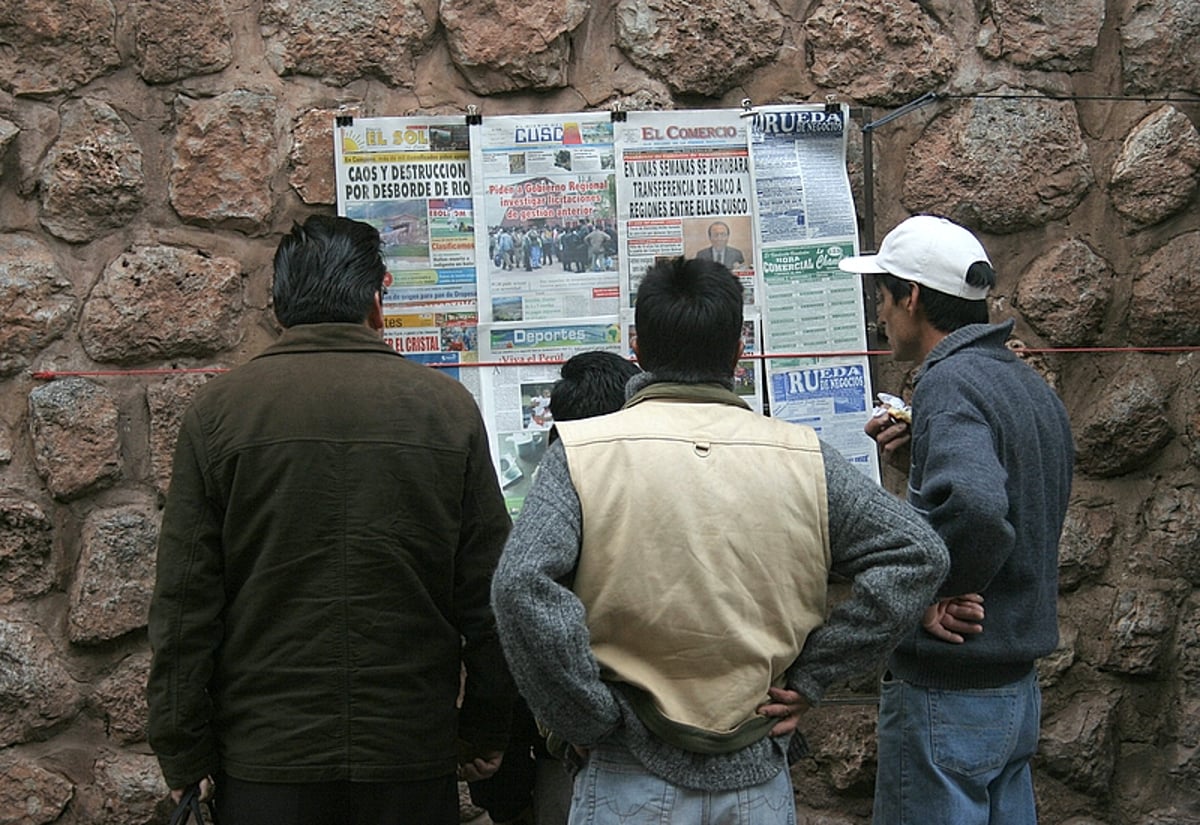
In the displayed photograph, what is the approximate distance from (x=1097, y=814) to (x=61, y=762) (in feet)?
8.37

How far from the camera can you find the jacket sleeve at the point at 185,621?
231 centimetres

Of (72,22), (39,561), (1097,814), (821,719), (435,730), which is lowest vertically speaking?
(1097,814)

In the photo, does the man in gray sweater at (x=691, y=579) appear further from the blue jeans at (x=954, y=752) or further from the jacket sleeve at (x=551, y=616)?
the blue jeans at (x=954, y=752)

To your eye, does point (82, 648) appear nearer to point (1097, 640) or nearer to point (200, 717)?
point (200, 717)

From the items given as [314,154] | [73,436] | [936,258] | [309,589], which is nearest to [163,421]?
[73,436]

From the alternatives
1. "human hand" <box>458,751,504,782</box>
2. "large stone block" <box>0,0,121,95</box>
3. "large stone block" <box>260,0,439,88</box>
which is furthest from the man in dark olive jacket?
"large stone block" <box>0,0,121,95</box>

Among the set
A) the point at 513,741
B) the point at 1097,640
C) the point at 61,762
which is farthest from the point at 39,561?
the point at 1097,640

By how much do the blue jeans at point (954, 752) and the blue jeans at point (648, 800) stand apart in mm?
514

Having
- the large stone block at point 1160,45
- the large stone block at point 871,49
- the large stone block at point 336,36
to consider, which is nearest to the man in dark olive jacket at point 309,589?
the large stone block at point 336,36

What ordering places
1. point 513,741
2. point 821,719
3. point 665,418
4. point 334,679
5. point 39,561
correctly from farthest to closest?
point 821,719 < point 39,561 < point 513,741 < point 334,679 < point 665,418

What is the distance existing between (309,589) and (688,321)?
80 cm

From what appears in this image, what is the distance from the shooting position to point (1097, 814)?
11.6ft

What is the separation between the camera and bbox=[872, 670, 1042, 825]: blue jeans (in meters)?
2.53

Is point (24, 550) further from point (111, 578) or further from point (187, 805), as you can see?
point (187, 805)
